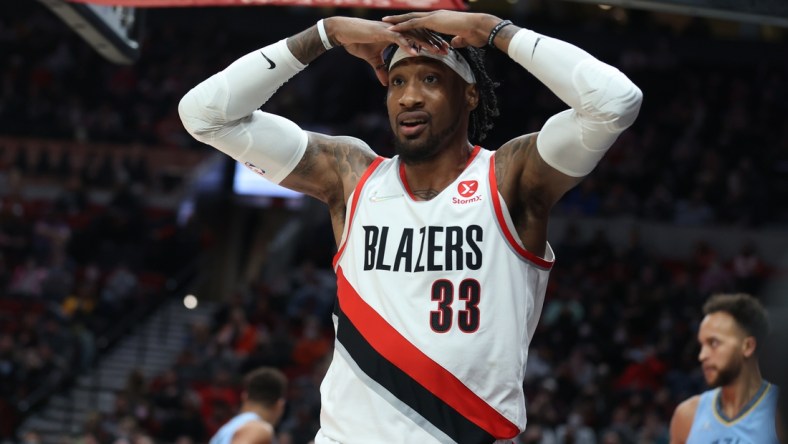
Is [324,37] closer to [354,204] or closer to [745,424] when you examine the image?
[354,204]

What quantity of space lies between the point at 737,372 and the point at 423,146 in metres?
2.27

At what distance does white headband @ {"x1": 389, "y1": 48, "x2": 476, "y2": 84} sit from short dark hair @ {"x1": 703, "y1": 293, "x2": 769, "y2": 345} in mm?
2037

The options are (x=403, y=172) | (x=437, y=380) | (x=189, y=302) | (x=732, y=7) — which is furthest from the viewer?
(x=189, y=302)

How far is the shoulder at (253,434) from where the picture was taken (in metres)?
7.09

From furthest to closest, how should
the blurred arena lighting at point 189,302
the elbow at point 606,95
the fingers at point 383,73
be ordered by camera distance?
the blurred arena lighting at point 189,302, the fingers at point 383,73, the elbow at point 606,95

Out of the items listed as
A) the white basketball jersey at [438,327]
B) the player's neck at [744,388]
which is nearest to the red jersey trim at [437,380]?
the white basketball jersey at [438,327]

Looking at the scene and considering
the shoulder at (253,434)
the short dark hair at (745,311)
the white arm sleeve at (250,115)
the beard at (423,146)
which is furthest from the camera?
the shoulder at (253,434)

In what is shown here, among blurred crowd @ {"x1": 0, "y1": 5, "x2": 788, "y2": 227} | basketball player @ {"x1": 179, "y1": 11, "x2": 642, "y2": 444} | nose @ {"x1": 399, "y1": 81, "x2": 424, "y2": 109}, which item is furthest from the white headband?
blurred crowd @ {"x1": 0, "y1": 5, "x2": 788, "y2": 227}

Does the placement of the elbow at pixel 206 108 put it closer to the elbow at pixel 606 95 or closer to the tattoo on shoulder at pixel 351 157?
the tattoo on shoulder at pixel 351 157

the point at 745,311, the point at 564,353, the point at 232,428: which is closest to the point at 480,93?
the point at 745,311

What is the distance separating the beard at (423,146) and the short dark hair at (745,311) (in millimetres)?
2067

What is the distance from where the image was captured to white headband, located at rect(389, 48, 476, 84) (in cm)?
392

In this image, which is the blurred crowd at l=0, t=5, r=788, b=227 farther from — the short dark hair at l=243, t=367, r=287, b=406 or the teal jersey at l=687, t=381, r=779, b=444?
the teal jersey at l=687, t=381, r=779, b=444

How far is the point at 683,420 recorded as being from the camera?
566 centimetres
